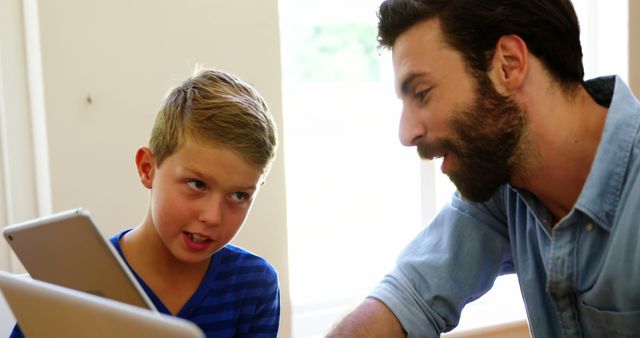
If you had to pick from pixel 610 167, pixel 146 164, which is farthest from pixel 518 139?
pixel 146 164

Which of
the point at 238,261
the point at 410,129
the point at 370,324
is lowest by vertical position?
the point at 370,324

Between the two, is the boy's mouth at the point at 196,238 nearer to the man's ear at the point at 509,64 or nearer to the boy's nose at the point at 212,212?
the boy's nose at the point at 212,212

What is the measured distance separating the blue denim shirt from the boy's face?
0.32 meters

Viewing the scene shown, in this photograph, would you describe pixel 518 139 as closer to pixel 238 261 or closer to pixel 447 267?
pixel 447 267

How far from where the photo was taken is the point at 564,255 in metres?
1.07

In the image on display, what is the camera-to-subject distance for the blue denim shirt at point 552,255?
997 millimetres

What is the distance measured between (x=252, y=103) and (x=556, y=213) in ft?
1.87

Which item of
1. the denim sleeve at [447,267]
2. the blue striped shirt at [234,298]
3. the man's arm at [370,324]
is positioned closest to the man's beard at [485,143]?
the denim sleeve at [447,267]

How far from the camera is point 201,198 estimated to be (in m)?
1.02

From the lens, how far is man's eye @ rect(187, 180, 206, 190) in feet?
3.39

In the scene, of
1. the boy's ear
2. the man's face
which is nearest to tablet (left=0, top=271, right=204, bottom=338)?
the boy's ear

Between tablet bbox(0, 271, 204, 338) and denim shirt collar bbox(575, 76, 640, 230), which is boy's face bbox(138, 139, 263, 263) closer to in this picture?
tablet bbox(0, 271, 204, 338)

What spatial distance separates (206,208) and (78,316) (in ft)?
1.51

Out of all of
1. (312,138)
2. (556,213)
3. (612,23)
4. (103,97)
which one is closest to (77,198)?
(103,97)
